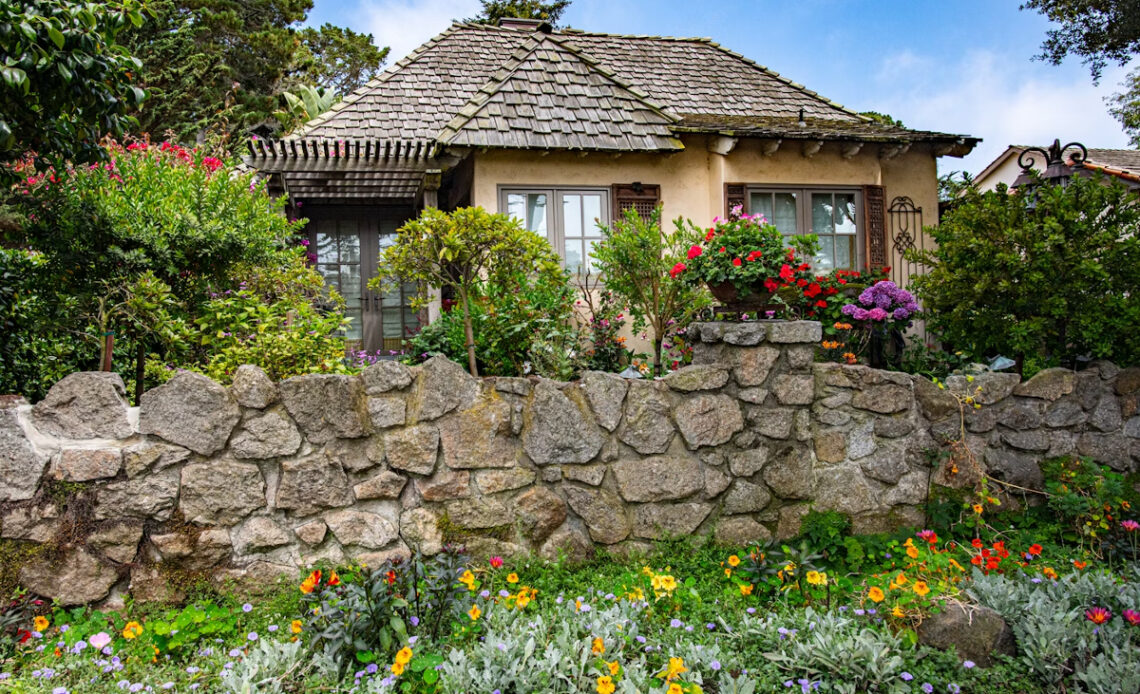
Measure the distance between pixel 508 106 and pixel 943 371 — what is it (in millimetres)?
4978

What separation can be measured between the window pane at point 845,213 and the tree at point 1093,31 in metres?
4.83

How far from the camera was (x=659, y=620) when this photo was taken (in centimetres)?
312

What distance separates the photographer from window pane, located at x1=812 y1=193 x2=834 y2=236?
26.3ft

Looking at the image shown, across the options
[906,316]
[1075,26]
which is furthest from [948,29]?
[906,316]

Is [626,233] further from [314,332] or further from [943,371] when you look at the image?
[943,371]

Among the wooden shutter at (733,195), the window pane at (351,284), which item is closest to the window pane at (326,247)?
the window pane at (351,284)

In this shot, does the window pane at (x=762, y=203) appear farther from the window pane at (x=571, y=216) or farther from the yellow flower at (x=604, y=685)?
the yellow flower at (x=604, y=685)

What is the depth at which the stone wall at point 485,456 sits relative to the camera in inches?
129

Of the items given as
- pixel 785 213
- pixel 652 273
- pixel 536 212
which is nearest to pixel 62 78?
pixel 652 273

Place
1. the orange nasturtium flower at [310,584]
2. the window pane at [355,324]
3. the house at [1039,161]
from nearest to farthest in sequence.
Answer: the orange nasturtium flower at [310,584] < the window pane at [355,324] < the house at [1039,161]

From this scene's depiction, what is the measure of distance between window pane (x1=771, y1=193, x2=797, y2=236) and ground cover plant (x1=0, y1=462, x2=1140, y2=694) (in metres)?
4.98

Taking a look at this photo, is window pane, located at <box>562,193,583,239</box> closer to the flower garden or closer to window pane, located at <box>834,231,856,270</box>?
window pane, located at <box>834,231,856,270</box>

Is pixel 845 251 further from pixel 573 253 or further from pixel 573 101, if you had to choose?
pixel 573 101

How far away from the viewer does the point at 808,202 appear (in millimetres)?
7953
